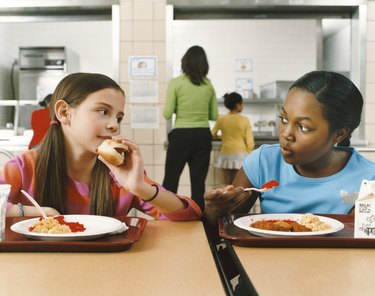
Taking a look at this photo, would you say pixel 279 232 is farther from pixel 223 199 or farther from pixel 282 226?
pixel 223 199

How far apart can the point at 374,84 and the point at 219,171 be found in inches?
64.0

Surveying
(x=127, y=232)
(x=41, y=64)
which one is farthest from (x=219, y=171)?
(x=127, y=232)

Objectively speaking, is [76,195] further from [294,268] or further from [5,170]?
[294,268]

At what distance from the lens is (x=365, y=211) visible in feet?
3.59

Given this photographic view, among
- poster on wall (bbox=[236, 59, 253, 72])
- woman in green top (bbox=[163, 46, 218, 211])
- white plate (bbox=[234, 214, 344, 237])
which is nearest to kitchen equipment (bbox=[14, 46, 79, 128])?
poster on wall (bbox=[236, 59, 253, 72])

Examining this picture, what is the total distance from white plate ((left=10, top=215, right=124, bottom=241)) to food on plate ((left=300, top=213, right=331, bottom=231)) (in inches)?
17.4

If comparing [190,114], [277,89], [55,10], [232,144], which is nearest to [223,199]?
[190,114]

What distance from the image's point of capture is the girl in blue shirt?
54.9 inches

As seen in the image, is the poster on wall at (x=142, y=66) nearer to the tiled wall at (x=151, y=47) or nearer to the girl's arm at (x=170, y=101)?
the tiled wall at (x=151, y=47)

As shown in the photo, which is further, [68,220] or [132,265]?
[68,220]

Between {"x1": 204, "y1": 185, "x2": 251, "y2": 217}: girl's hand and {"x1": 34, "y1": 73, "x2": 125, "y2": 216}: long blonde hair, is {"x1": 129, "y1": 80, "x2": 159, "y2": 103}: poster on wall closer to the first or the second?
{"x1": 34, "y1": 73, "x2": 125, "y2": 216}: long blonde hair

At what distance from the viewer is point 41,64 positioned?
20.4ft

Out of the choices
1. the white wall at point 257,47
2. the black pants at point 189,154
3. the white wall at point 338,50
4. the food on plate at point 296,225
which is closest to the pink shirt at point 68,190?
the food on plate at point 296,225

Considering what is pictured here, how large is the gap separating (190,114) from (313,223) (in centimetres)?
283
